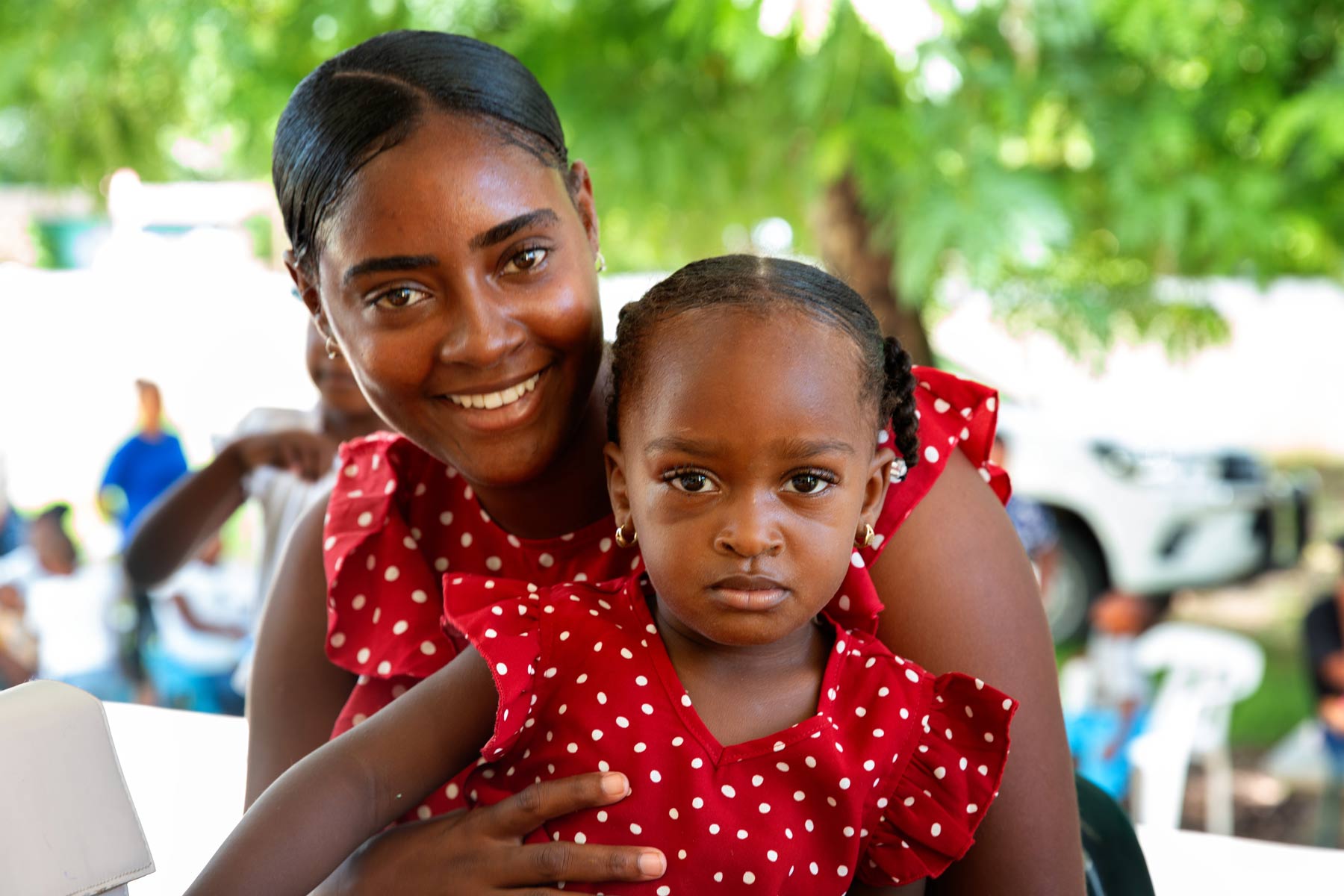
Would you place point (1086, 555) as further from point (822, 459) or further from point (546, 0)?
point (822, 459)

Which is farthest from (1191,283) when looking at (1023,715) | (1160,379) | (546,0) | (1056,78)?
(1160,379)

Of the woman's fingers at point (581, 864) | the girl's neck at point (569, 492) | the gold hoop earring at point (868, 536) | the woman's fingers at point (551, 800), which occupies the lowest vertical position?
the woman's fingers at point (581, 864)

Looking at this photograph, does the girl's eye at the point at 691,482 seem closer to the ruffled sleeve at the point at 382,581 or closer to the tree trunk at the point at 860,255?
the ruffled sleeve at the point at 382,581

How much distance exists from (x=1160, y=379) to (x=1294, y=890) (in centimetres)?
565

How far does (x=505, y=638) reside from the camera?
1408 millimetres

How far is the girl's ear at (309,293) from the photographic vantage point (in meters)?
1.66

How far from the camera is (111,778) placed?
1357 millimetres

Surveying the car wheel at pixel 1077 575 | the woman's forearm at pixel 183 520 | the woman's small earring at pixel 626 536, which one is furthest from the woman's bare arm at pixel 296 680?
the car wheel at pixel 1077 575

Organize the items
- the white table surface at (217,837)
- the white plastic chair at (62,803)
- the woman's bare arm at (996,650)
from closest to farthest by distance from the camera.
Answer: the white plastic chair at (62,803) < the woman's bare arm at (996,650) < the white table surface at (217,837)

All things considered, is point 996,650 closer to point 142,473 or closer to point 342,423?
point 342,423

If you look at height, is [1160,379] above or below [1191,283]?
above

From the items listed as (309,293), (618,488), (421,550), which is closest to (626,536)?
(618,488)

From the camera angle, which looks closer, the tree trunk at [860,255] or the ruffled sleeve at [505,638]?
the ruffled sleeve at [505,638]

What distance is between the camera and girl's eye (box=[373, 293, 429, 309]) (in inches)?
58.1
